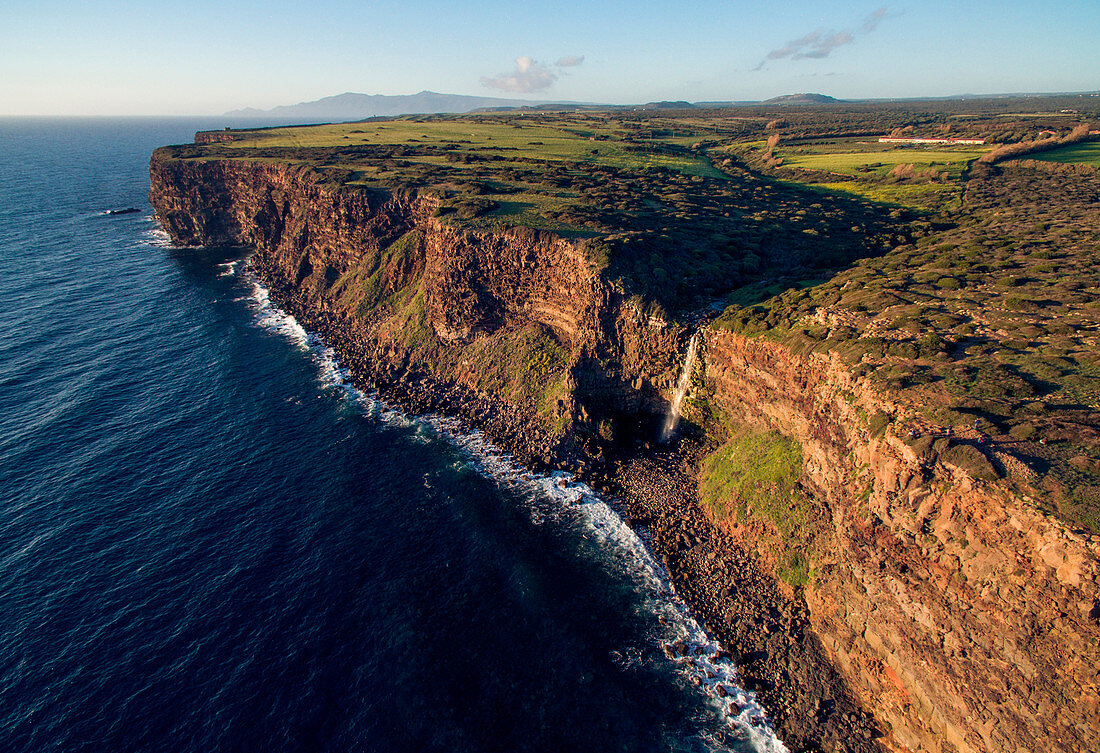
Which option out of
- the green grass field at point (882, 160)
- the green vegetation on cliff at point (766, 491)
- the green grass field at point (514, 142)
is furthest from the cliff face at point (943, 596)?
the green grass field at point (882, 160)

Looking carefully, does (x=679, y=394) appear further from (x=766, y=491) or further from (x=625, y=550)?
(x=625, y=550)

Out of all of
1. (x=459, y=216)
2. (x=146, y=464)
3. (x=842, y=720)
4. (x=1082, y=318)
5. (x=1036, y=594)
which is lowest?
(x=842, y=720)

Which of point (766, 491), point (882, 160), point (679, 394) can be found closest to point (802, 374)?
point (766, 491)

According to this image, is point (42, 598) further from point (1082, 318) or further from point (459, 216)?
point (1082, 318)

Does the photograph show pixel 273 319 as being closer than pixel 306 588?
No

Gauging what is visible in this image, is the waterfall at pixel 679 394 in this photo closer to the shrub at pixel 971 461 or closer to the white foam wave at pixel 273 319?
the shrub at pixel 971 461

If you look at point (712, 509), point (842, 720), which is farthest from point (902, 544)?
point (712, 509)
